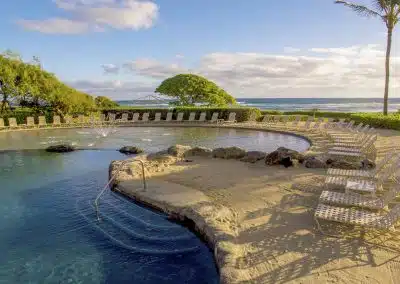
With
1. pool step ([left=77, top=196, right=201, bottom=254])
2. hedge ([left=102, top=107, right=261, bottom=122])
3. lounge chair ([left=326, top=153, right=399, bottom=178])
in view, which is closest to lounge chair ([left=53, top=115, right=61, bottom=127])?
hedge ([left=102, top=107, right=261, bottom=122])

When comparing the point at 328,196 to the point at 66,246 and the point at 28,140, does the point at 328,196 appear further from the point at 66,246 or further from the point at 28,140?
the point at 28,140

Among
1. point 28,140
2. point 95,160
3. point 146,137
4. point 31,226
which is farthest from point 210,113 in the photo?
point 31,226

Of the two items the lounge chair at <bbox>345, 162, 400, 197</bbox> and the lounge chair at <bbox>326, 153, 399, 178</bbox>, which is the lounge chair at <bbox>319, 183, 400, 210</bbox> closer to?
the lounge chair at <bbox>345, 162, 400, 197</bbox>

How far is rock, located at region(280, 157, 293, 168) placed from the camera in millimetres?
9669

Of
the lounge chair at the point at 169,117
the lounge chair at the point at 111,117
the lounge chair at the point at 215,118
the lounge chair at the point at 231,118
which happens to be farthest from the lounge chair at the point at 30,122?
the lounge chair at the point at 231,118

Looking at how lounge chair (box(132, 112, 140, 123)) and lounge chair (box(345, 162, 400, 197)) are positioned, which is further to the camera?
lounge chair (box(132, 112, 140, 123))

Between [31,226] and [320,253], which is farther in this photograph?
[31,226]

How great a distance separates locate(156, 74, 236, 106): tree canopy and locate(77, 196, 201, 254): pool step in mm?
24635

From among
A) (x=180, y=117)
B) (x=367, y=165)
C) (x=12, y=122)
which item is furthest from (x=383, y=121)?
(x=12, y=122)

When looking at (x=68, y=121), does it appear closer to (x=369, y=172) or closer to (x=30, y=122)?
(x=30, y=122)

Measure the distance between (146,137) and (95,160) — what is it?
5.93m

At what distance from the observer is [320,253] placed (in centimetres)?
457

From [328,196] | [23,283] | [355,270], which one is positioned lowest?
[23,283]

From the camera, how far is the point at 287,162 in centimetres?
971
